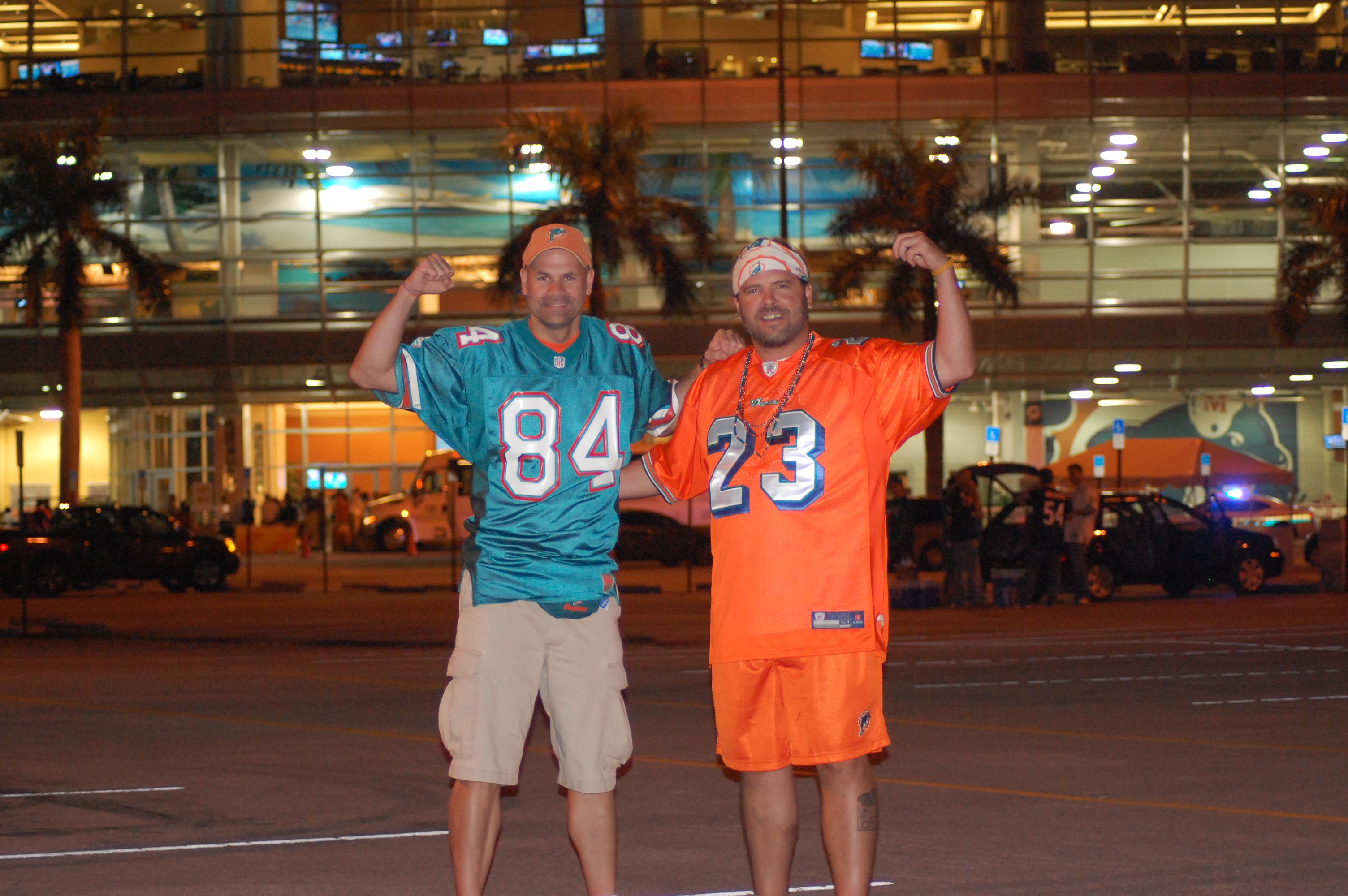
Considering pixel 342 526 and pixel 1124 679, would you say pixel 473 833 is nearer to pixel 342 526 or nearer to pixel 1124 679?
pixel 1124 679

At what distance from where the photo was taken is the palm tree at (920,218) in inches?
1344

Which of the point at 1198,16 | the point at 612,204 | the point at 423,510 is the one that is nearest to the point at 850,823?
the point at 612,204

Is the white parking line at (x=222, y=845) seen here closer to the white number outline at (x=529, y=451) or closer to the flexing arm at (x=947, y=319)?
the white number outline at (x=529, y=451)

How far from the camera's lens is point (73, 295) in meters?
36.5

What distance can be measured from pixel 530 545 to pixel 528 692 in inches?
18.2

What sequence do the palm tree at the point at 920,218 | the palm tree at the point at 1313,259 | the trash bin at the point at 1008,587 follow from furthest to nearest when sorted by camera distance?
1. the palm tree at the point at 920,218
2. the palm tree at the point at 1313,259
3. the trash bin at the point at 1008,587

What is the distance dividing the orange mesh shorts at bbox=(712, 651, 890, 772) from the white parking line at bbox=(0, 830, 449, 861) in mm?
2117

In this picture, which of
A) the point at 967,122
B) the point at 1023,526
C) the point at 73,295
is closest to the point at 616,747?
the point at 1023,526

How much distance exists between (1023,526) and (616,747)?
64.6ft

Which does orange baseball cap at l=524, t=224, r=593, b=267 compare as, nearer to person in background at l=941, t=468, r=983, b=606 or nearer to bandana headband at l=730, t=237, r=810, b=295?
bandana headband at l=730, t=237, r=810, b=295

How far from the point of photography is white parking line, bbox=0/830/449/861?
6184 millimetres

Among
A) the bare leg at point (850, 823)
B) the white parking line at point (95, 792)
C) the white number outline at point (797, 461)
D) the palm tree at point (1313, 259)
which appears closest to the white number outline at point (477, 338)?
the white number outline at point (797, 461)

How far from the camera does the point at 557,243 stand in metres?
5.15

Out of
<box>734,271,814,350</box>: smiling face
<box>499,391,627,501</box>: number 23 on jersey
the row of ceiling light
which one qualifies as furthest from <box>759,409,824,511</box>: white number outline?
the row of ceiling light
